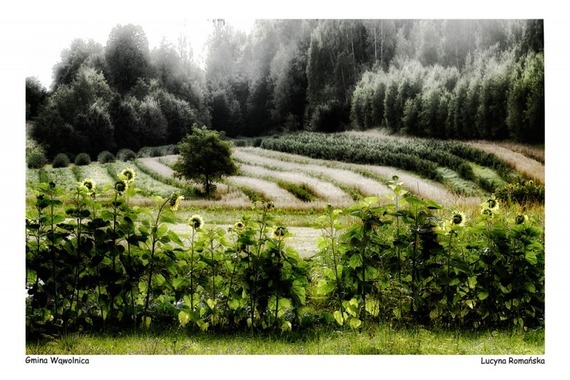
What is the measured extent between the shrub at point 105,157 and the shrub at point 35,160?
515mm

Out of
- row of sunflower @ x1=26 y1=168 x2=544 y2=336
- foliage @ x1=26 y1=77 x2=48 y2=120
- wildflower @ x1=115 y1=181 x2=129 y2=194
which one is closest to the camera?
wildflower @ x1=115 y1=181 x2=129 y2=194

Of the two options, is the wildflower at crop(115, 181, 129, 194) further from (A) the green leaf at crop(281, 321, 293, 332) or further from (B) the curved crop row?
(B) the curved crop row

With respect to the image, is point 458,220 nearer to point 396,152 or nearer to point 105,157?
point 396,152

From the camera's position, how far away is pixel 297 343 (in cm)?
519

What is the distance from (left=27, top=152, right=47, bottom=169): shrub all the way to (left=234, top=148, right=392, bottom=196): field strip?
1.84 metres

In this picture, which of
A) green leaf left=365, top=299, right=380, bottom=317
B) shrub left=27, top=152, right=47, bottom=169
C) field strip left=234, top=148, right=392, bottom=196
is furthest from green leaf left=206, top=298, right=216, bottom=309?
shrub left=27, top=152, right=47, bottom=169

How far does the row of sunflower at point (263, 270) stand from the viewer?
16.6 ft

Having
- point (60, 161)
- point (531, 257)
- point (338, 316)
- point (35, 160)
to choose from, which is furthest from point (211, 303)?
point (531, 257)

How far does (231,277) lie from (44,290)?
1.52 m

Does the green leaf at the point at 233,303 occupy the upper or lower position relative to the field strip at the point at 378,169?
lower

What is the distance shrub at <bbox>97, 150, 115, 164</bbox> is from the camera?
6.26 m

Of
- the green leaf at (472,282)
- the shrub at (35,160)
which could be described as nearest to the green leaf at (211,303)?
the green leaf at (472,282)

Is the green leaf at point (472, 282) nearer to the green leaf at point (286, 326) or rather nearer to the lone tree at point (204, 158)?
the green leaf at point (286, 326)

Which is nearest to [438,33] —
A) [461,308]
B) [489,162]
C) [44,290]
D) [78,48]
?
[489,162]
